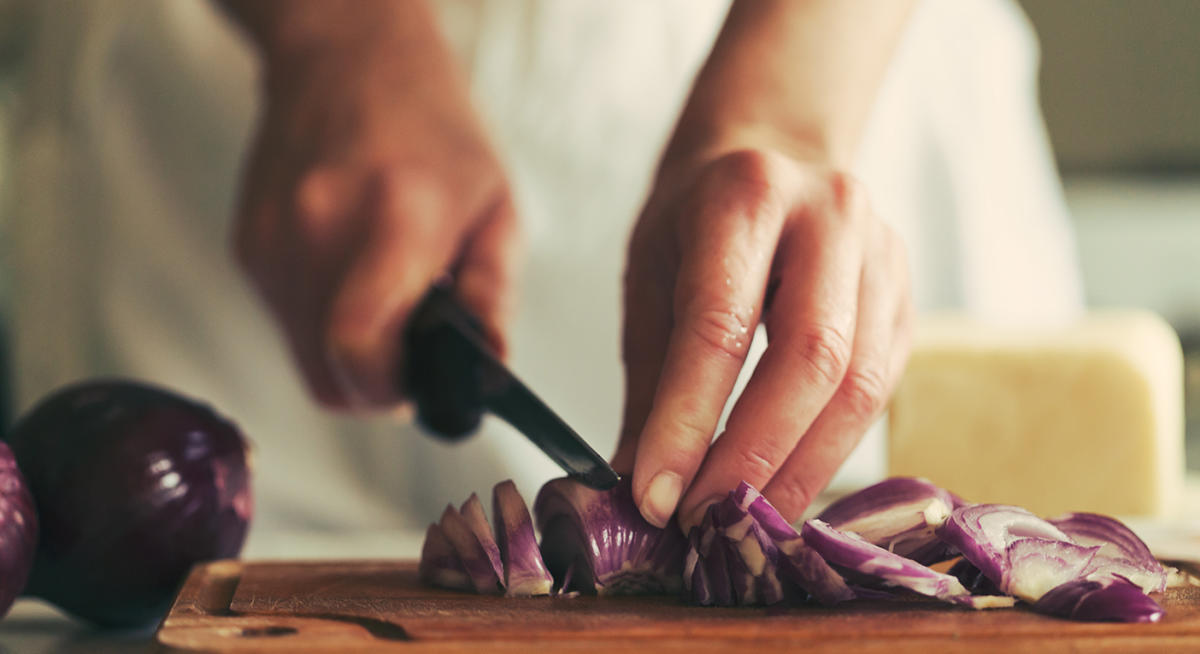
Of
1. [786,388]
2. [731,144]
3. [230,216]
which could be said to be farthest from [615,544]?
[230,216]

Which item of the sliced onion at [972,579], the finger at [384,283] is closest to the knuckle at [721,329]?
the sliced onion at [972,579]

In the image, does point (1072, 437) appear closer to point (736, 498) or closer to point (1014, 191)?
point (736, 498)

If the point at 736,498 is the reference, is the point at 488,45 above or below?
above

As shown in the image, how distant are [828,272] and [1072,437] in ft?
2.19

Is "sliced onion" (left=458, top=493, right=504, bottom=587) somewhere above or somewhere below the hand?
below

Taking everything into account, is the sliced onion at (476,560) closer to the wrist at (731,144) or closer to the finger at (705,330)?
the finger at (705,330)

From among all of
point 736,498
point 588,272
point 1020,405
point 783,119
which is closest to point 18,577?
point 736,498

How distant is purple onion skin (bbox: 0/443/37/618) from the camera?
2.31 ft

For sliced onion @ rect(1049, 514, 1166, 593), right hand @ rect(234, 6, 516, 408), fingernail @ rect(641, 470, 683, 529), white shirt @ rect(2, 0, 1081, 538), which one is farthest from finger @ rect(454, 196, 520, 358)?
sliced onion @ rect(1049, 514, 1166, 593)

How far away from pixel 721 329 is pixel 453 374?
549 millimetres

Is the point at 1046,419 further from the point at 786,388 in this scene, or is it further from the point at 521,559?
the point at 521,559

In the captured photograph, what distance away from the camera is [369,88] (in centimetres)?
145

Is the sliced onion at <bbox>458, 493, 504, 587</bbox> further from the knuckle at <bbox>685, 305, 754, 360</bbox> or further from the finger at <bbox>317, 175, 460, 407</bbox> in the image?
the finger at <bbox>317, 175, 460, 407</bbox>

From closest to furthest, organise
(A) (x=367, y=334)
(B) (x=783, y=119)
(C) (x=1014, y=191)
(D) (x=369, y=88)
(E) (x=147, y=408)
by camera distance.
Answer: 1. (E) (x=147, y=408)
2. (B) (x=783, y=119)
3. (A) (x=367, y=334)
4. (D) (x=369, y=88)
5. (C) (x=1014, y=191)
